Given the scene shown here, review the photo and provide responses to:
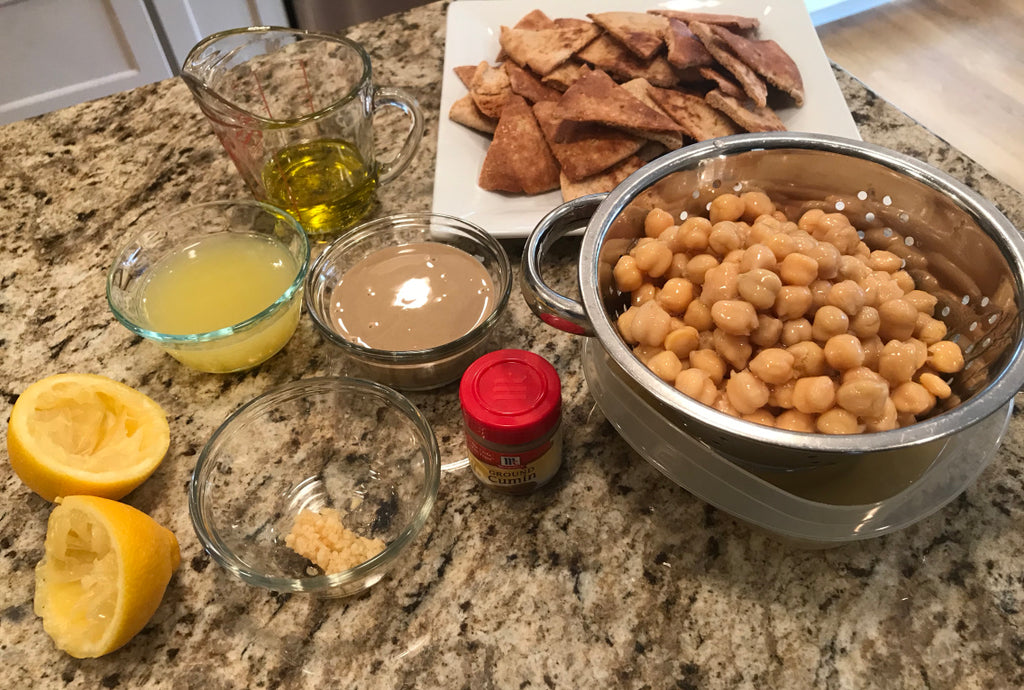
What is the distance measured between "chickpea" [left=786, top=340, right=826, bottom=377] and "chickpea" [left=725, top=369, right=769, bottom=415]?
53 millimetres

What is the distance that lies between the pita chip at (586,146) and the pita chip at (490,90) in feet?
0.41

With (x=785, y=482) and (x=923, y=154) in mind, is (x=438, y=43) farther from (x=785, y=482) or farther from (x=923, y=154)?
(x=785, y=482)

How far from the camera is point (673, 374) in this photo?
0.90 metres

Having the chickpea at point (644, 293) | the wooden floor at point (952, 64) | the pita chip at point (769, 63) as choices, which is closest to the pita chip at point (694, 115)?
the pita chip at point (769, 63)

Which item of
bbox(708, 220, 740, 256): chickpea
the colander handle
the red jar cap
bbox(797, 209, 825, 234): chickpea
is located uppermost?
the colander handle

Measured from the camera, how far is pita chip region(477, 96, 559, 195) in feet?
4.32

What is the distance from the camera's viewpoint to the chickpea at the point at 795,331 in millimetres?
922

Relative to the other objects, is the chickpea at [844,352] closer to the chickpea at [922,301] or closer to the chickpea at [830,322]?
the chickpea at [830,322]

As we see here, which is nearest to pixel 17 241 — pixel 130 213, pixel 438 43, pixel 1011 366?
pixel 130 213

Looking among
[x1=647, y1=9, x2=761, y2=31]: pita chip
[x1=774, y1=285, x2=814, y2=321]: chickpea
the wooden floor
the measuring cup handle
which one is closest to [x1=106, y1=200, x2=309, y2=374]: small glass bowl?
the measuring cup handle

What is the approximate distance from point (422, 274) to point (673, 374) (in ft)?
1.52

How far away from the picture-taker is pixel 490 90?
145 cm

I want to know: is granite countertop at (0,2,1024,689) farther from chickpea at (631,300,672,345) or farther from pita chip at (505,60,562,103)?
pita chip at (505,60,562,103)

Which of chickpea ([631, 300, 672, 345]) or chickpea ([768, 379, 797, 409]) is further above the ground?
chickpea ([631, 300, 672, 345])
